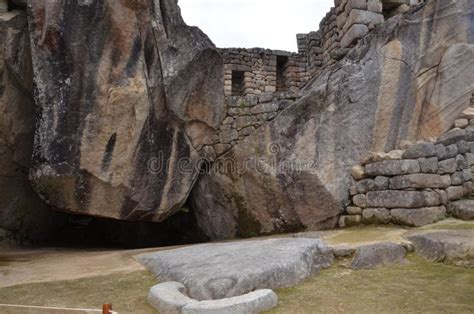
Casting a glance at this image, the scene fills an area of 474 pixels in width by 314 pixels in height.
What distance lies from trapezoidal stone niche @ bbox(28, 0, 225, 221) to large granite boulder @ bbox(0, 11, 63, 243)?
55cm

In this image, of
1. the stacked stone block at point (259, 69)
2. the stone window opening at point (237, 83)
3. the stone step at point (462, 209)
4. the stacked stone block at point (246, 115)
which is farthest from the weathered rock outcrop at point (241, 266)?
the stone window opening at point (237, 83)

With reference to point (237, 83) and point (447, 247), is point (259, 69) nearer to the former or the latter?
point (237, 83)

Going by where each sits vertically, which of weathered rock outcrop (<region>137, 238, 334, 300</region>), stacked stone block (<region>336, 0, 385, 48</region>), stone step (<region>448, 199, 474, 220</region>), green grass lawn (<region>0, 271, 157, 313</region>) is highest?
stacked stone block (<region>336, 0, 385, 48</region>)

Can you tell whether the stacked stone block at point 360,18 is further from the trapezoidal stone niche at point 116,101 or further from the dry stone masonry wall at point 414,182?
the trapezoidal stone niche at point 116,101

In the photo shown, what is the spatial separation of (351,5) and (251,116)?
8.50 ft

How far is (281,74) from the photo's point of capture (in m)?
12.4

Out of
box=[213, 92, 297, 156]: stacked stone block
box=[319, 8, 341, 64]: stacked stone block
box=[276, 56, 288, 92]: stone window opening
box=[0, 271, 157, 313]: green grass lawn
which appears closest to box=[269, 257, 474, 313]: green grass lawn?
box=[0, 271, 157, 313]: green grass lawn

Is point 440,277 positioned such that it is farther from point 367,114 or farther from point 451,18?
point 451,18

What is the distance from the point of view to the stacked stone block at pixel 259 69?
11739 millimetres

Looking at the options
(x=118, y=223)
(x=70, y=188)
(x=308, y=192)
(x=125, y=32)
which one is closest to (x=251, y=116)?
(x=308, y=192)

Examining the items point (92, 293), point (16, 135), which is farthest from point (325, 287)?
point (16, 135)

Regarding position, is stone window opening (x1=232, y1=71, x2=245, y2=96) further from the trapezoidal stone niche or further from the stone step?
the stone step

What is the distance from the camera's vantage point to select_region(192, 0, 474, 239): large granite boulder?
6281 mm

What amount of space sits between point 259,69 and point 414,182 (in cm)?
721
